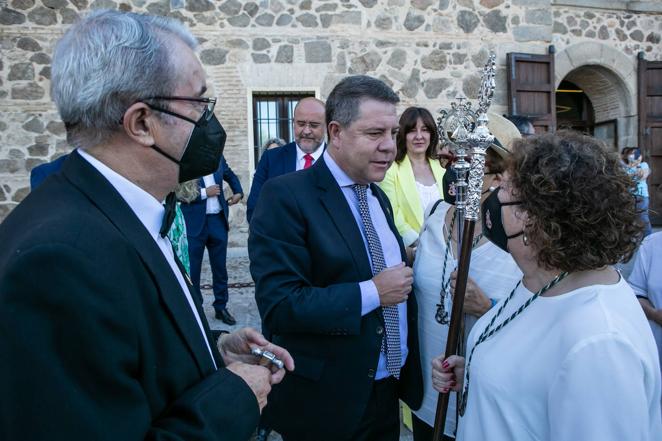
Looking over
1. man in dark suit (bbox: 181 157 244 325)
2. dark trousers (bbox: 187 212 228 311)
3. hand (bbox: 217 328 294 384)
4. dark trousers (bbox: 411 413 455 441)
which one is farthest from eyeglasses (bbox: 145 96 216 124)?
dark trousers (bbox: 187 212 228 311)

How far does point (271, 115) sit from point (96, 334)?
805cm

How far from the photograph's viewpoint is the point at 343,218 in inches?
84.3

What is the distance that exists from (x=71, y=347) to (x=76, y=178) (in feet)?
1.25

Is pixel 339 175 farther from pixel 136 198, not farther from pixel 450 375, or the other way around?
pixel 136 198

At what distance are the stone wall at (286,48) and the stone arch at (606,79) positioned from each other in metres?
0.64

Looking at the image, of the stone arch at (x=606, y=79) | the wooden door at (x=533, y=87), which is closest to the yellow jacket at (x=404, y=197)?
the wooden door at (x=533, y=87)

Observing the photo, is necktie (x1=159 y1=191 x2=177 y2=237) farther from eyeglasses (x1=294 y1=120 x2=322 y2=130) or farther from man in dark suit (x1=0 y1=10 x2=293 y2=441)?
eyeglasses (x1=294 y1=120 x2=322 y2=130)

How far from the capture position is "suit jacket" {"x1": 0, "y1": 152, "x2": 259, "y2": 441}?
897 mm

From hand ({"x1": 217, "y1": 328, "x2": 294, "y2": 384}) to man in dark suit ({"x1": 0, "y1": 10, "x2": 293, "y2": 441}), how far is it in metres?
0.11

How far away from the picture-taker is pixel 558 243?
1437 millimetres

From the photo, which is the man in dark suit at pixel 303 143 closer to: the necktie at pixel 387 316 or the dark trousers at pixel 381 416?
the necktie at pixel 387 316

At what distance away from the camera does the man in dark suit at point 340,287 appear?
2.00m

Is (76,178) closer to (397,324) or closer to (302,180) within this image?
(302,180)

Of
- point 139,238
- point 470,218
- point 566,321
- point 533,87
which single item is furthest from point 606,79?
point 139,238
